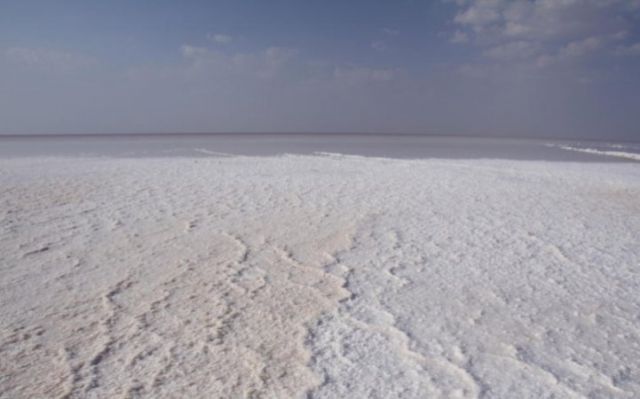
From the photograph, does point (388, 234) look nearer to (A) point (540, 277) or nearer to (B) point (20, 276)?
(A) point (540, 277)

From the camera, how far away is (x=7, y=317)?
2500 millimetres

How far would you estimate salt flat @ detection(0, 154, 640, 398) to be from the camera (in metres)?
2.00

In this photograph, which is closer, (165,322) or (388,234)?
(165,322)

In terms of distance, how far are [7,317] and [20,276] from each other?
0.67 m

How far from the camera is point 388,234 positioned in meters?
4.26

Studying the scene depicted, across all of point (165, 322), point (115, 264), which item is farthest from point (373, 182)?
point (165, 322)

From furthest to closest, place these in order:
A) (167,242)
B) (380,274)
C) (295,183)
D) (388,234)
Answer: (295,183)
(388,234)
(167,242)
(380,274)

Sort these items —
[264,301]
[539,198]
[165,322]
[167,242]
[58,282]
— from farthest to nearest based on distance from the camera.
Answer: [539,198]
[167,242]
[58,282]
[264,301]
[165,322]

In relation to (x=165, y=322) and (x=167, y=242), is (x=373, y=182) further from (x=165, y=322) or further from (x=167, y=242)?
(x=165, y=322)

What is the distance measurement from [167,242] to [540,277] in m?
2.66

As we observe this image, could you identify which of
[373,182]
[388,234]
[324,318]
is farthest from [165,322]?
[373,182]

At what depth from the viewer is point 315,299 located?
2797 mm

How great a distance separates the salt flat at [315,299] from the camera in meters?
2.00

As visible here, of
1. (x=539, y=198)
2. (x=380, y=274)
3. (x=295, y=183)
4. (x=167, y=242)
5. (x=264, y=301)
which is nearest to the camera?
(x=264, y=301)
